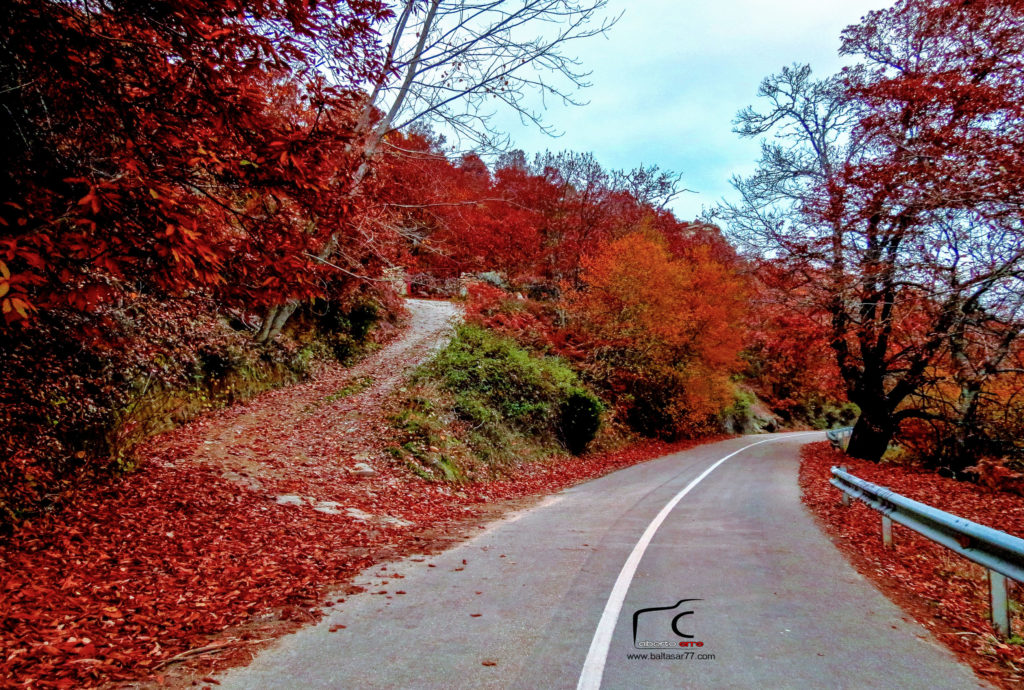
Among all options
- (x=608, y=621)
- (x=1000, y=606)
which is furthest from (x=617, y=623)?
(x=1000, y=606)

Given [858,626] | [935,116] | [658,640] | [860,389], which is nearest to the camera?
[658,640]

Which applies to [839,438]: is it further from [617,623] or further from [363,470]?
[617,623]

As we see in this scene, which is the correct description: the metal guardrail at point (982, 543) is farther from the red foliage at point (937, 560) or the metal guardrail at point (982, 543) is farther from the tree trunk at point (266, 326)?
the tree trunk at point (266, 326)

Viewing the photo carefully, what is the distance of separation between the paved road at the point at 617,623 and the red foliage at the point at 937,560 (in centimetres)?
27

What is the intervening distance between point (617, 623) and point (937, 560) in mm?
4924

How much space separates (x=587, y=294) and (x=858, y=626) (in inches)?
813

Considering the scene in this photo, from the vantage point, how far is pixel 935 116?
11.5 meters

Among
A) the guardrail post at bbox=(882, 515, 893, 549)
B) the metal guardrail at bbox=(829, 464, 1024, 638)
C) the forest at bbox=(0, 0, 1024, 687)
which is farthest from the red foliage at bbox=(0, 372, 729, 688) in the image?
the guardrail post at bbox=(882, 515, 893, 549)

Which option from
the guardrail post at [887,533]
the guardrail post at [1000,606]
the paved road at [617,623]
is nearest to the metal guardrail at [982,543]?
the guardrail post at [1000,606]

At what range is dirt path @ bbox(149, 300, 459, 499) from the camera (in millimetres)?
9086

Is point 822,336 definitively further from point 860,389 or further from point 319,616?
point 319,616

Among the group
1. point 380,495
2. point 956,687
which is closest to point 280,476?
point 380,495

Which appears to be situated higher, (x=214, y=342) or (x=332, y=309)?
(x=332, y=309)

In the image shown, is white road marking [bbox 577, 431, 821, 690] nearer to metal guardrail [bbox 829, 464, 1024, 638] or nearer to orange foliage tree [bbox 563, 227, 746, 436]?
metal guardrail [bbox 829, 464, 1024, 638]
